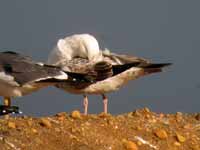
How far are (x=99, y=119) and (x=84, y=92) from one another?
8.07 feet

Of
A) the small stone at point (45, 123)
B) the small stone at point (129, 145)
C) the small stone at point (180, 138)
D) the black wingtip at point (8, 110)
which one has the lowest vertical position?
the small stone at point (180, 138)

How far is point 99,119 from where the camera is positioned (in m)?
9.16

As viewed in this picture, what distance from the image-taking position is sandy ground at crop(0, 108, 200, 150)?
8.06m

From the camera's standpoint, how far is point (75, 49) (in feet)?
39.9

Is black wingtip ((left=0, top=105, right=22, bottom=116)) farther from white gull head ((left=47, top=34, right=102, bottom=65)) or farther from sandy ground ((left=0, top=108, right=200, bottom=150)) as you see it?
white gull head ((left=47, top=34, right=102, bottom=65))

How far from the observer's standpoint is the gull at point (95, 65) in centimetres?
1149

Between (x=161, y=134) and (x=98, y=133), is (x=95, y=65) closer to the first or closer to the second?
(x=161, y=134)

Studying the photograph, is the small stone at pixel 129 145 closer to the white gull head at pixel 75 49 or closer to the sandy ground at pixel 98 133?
the sandy ground at pixel 98 133

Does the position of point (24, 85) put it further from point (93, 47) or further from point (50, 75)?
point (93, 47)

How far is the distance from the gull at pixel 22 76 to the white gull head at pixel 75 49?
209cm

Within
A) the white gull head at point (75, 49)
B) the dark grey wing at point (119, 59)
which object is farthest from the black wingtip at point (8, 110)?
the dark grey wing at point (119, 59)

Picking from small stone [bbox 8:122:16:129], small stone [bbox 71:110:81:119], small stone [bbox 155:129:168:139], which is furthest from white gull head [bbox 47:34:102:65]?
small stone [bbox 8:122:16:129]

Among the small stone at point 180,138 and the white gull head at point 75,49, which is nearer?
the small stone at point 180,138

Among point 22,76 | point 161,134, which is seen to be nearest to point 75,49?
point 22,76
